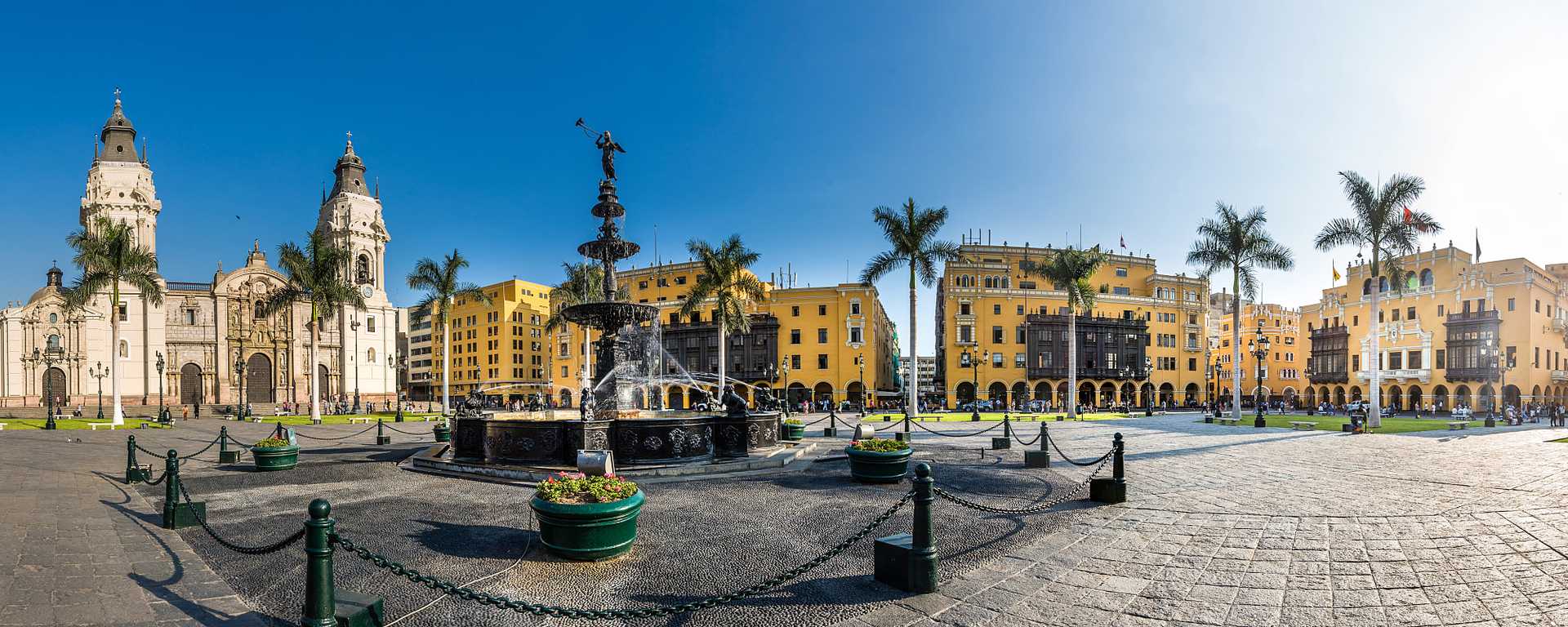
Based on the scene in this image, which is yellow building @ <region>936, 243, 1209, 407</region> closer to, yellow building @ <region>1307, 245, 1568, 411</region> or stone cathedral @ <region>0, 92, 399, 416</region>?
yellow building @ <region>1307, 245, 1568, 411</region>

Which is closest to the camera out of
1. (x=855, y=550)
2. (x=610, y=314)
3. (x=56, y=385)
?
(x=855, y=550)

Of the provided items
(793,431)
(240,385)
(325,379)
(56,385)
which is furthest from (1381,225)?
(56,385)

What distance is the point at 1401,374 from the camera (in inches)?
2456

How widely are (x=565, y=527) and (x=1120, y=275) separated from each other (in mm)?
71297

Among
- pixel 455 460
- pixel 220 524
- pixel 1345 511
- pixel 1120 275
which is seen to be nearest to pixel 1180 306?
pixel 1120 275

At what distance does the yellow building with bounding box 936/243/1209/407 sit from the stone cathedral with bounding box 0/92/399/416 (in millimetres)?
53258

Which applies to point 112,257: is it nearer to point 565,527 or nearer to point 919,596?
point 565,527

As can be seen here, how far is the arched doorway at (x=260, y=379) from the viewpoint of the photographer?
5988 cm

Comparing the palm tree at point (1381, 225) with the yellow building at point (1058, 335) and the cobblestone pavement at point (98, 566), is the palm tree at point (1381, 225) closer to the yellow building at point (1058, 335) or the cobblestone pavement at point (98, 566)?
the yellow building at point (1058, 335)

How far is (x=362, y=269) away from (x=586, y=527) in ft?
235

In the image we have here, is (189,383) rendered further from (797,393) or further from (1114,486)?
(1114,486)

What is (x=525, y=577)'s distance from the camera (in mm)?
6641

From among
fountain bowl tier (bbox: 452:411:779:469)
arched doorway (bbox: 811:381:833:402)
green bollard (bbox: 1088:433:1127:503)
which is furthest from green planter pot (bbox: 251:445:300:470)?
arched doorway (bbox: 811:381:833:402)

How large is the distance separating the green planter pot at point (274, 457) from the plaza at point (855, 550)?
1.57 feet
